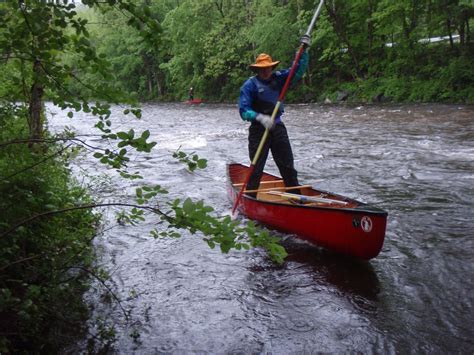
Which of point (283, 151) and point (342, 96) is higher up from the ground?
point (342, 96)

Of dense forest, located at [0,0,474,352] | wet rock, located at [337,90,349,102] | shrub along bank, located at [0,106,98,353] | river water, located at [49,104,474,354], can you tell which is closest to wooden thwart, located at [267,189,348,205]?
river water, located at [49,104,474,354]

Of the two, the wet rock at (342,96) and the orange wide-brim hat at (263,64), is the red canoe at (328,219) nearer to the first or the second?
the orange wide-brim hat at (263,64)

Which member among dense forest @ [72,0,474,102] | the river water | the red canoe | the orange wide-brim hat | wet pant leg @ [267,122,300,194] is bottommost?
the river water

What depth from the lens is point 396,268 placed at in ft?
15.9

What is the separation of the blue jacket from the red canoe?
3.87 feet

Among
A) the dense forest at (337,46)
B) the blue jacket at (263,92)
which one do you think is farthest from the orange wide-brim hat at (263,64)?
the dense forest at (337,46)

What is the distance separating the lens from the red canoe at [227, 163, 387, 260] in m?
4.57

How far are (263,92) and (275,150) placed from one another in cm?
83

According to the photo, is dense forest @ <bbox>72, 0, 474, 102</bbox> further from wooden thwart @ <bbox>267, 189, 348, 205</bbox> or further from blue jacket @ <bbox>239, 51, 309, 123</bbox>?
wooden thwart @ <bbox>267, 189, 348, 205</bbox>

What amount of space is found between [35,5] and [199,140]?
13.0m

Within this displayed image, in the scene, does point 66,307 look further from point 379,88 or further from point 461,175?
point 379,88

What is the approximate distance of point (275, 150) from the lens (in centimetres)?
627

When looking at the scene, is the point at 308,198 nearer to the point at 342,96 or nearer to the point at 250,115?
the point at 250,115

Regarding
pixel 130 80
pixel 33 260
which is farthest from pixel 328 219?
pixel 130 80
